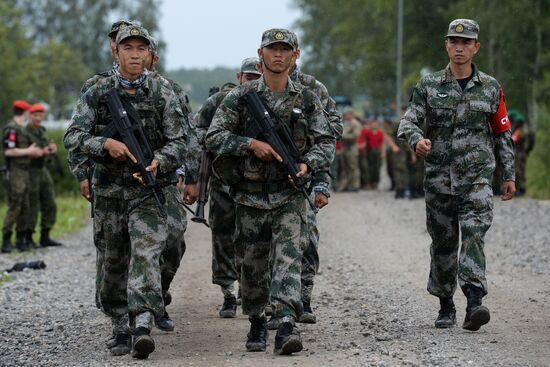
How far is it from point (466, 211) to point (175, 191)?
229 centimetres

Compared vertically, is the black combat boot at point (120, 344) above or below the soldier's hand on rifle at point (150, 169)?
below

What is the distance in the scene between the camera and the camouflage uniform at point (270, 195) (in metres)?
8.48

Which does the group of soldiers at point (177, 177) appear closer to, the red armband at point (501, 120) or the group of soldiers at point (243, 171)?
the group of soldiers at point (243, 171)

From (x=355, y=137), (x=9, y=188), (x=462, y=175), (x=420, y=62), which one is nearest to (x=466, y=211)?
(x=462, y=175)

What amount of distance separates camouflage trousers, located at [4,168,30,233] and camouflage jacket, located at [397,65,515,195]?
30.3ft

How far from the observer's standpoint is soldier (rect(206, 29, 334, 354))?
8453 mm

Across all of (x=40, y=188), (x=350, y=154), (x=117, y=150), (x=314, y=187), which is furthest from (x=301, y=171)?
(x=350, y=154)

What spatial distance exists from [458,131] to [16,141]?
9284 millimetres

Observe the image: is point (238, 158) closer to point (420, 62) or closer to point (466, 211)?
point (466, 211)

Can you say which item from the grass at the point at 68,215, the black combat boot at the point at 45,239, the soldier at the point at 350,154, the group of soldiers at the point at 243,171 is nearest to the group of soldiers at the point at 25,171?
the black combat boot at the point at 45,239

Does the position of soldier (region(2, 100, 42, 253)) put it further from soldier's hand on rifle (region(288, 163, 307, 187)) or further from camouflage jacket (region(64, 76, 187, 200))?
soldier's hand on rifle (region(288, 163, 307, 187))

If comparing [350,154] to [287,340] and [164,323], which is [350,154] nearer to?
[164,323]

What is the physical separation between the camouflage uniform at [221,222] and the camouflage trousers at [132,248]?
1.51 meters

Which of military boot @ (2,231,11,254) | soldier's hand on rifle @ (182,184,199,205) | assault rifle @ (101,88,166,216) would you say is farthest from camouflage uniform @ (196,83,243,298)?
military boot @ (2,231,11,254)
